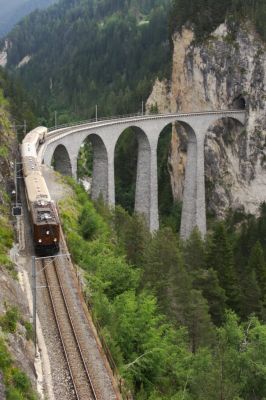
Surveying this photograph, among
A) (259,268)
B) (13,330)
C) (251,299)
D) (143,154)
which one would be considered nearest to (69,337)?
(13,330)

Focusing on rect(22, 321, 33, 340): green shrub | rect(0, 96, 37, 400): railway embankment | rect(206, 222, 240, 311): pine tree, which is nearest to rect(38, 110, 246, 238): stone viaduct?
rect(206, 222, 240, 311): pine tree

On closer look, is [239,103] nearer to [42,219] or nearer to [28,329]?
[42,219]

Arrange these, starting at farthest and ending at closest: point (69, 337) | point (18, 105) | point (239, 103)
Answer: point (18, 105) < point (239, 103) < point (69, 337)

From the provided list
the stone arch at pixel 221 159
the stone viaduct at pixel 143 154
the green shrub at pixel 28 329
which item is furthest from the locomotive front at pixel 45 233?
the stone arch at pixel 221 159

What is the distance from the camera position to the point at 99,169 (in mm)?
58875

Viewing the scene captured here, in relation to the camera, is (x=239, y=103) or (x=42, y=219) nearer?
(x=42, y=219)

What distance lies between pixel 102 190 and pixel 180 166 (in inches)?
1300

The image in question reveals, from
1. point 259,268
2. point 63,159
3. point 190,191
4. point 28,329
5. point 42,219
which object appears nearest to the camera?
point 28,329

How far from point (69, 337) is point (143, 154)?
148 feet

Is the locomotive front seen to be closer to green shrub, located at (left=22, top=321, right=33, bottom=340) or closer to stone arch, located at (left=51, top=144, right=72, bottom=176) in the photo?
green shrub, located at (left=22, top=321, right=33, bottom=340)

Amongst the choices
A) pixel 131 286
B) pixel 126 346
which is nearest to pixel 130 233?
pixel 131 286

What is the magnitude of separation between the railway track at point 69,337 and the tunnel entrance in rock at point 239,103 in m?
58.8

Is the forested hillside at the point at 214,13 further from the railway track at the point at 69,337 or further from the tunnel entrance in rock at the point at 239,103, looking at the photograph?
the railway track at the point at 69,337

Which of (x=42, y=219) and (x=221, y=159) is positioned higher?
(x=221, y=159)
